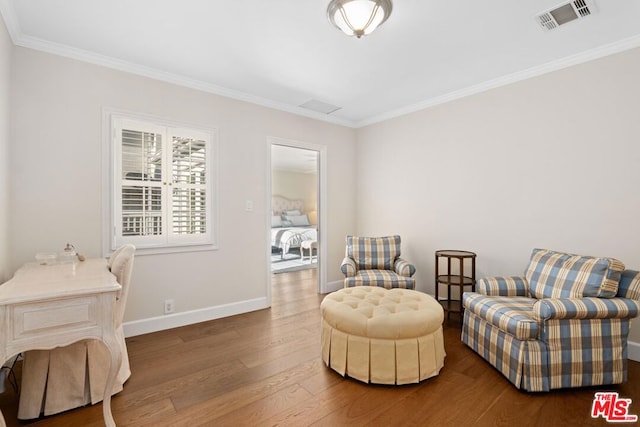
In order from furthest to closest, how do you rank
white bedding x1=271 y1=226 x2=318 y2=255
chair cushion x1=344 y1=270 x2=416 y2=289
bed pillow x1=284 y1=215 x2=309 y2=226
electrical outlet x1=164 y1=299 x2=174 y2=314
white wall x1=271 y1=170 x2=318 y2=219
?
white wall x1=271 y1=170 x2=318 y2=219 < bed pillow x1=284 y1=215 x2=309 y2=226 < white bedding x1=271 y1=226 x2=318 y2=255 < chair cushion x1=344 y1=270 x2=416 y2=289 < electrical outlet x1=164 y1=299 x2=174 y2=314

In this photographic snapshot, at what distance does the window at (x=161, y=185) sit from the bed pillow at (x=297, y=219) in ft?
17.8

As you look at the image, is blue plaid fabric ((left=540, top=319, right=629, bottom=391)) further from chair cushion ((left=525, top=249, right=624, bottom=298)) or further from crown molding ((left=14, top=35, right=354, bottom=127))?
crown molding ((left=14, top=35, right=354, bottom=127))

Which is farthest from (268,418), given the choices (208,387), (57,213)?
(57,213)

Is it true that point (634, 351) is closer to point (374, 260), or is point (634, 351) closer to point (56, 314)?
point (374, 260)

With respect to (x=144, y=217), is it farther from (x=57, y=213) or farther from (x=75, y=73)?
(x=75, y=73)

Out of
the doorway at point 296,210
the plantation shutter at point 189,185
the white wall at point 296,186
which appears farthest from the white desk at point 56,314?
the white wall at point 296,186

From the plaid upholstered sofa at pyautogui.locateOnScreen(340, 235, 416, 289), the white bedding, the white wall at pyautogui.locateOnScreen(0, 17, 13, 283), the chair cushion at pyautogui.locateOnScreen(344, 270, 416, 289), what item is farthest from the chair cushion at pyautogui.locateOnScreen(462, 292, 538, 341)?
the white bedding

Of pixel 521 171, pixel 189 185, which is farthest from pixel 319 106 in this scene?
pixel 521 171

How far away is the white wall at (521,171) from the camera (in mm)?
2547

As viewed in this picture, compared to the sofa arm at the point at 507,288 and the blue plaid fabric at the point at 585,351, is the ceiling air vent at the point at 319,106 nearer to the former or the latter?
the sofa arm at the point at 507,288

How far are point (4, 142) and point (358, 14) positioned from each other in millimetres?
2692

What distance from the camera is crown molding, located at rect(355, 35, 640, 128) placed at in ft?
8.28

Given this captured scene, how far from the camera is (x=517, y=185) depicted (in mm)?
3123

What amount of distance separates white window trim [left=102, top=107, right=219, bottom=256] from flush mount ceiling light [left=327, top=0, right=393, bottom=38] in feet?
6.24
